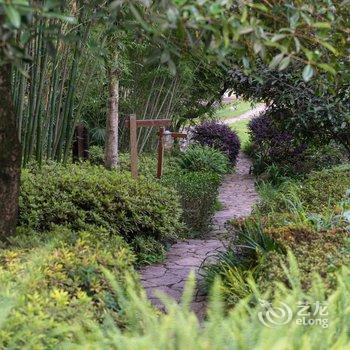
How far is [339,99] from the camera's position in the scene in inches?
300

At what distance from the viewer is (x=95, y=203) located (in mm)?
4812

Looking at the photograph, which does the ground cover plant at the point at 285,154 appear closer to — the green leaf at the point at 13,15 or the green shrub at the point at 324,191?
the green shrub at the point at 324,191

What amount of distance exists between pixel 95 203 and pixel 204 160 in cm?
760

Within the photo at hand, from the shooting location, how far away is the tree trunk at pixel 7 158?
3334mm

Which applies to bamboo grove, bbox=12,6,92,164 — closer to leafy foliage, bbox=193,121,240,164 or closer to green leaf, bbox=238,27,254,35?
green leaf, bbox=238,27,254,35

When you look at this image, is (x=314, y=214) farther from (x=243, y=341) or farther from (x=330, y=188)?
(x=243, y=341)

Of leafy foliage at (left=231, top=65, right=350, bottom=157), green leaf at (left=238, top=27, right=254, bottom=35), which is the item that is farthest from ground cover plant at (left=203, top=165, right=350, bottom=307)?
leafy foliage at (left=231, top=65, right=350, bottom=157)

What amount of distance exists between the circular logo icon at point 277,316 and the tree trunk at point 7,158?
1.65 m

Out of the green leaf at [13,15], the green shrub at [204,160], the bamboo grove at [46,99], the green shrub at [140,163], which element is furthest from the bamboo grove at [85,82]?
the green shrub at [204,160]

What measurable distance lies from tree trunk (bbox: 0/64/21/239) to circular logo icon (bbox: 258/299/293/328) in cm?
165

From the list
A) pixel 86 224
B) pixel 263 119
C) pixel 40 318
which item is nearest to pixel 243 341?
pixel 40 318

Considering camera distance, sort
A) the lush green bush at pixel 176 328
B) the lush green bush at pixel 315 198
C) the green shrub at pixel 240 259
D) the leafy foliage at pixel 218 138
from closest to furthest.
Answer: the lush green bush at pixel 176 328, the green shrub at pixel 240 259, the lush green bush at pixel 315 198, the leafy foliage at pixel 218 138

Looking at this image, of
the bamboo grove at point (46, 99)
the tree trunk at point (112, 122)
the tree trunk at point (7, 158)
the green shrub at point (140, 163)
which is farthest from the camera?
the green shrub at point (140, 163)

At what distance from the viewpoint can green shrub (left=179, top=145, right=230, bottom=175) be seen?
39.2ft
